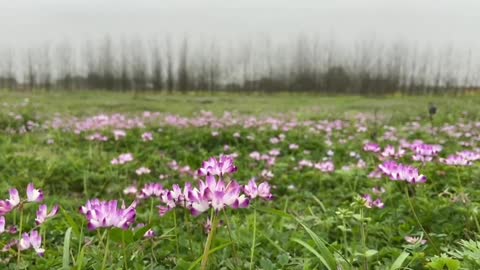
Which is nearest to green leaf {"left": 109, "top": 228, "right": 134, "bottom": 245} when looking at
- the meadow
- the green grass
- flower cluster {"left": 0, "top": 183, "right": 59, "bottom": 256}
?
the meadow

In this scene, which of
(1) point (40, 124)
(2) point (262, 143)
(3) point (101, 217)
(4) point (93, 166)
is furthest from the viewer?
(1) point (40, 124)

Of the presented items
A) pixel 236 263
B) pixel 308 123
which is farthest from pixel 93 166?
pixel 308 123

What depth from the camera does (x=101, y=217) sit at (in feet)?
3.58

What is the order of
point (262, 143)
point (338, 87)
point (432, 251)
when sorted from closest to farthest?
1. point (432, 251)
2. point (262, 143)
3. point (338, 87)

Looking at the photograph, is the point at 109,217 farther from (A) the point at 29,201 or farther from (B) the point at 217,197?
(A) the point at 29,201

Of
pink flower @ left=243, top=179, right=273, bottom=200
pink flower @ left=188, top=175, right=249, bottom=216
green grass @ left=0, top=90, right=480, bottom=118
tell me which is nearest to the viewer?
pink flower @ left=188, top=175, right=249, bottom=216

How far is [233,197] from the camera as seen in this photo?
106 cm

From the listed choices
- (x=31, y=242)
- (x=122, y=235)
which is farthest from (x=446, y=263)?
(x=31, y=242)

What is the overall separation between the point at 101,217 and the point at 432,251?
153 cm

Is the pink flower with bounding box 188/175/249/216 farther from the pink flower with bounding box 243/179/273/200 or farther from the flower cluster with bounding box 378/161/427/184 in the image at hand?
the flower cluster with bounding box 378/161/427/184

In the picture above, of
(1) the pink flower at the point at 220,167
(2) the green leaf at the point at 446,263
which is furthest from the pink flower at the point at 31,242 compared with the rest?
(2) the green leaf at the point at 446,263

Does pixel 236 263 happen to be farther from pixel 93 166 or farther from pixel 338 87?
pixel 338 87

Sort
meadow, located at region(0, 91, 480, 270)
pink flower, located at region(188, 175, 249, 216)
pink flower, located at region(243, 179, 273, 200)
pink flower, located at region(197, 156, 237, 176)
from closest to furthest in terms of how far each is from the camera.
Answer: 1. pink flower, located at region(188, 175, 249, 216)
2. pink flower, located at region(197, 156, 237, 176)
3. meadow, located at region(0, 91, 480, 270)
4. pink flower, located at region(243, 179, 273, 200)

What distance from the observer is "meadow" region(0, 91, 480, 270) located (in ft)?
4.42
